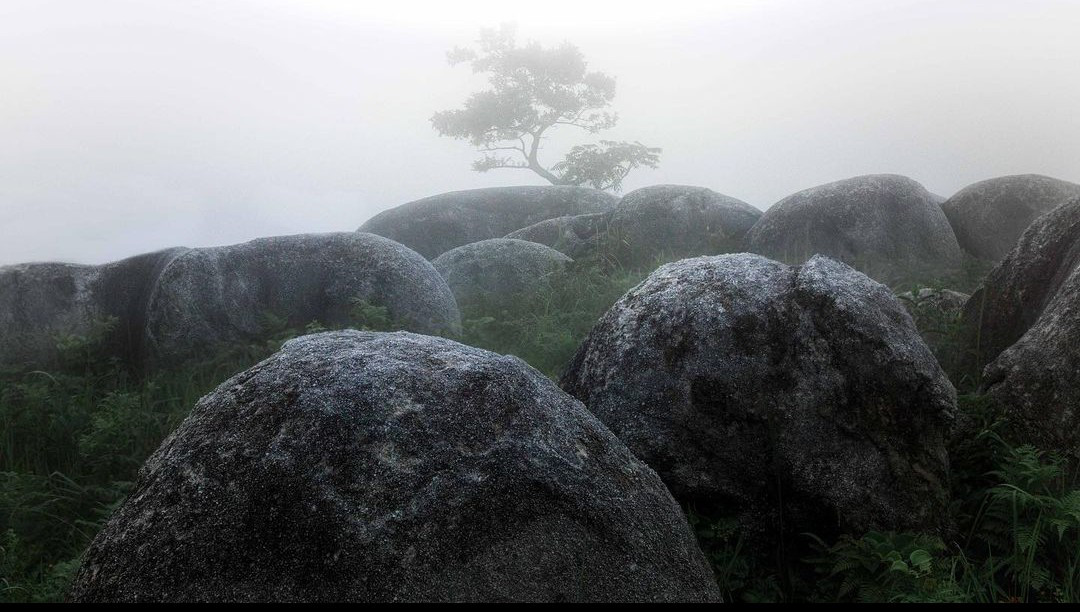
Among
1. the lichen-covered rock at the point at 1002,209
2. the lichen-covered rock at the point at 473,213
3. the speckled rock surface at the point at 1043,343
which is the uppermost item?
the lichen-covered rock at the point at 473,213

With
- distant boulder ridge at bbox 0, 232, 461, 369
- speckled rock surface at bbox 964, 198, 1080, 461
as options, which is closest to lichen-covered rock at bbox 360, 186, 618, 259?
distant boulder ridge at bbox 0, 232, 461, 369

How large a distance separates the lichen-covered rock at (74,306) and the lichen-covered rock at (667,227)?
631cm

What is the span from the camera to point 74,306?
1003 cm

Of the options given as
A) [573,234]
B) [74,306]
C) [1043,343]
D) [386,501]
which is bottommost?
[1043,343]

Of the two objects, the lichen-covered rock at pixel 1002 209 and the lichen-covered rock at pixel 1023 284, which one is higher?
the lichen-covered rock at pixel 1023 284

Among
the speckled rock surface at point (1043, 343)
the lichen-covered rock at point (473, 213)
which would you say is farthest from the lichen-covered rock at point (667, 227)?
the speckled rock surface at point (1043, 343)

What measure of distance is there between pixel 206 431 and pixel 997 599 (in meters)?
3.54

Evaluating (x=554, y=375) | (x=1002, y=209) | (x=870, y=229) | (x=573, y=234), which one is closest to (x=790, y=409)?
(x=554, y=375)

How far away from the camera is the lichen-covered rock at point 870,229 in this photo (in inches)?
441

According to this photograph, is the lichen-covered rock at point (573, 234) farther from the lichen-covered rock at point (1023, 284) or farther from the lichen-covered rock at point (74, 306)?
the lichen-covered rock at point (1023, 284)

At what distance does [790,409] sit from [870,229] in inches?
316

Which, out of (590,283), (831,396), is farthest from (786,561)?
(590,283)

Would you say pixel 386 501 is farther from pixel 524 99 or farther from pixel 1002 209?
pixel 524 99

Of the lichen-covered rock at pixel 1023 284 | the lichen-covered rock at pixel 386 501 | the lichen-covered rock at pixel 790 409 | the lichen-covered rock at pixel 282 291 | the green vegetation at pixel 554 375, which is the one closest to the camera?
the lichen-covered rock at pixel 386 501
